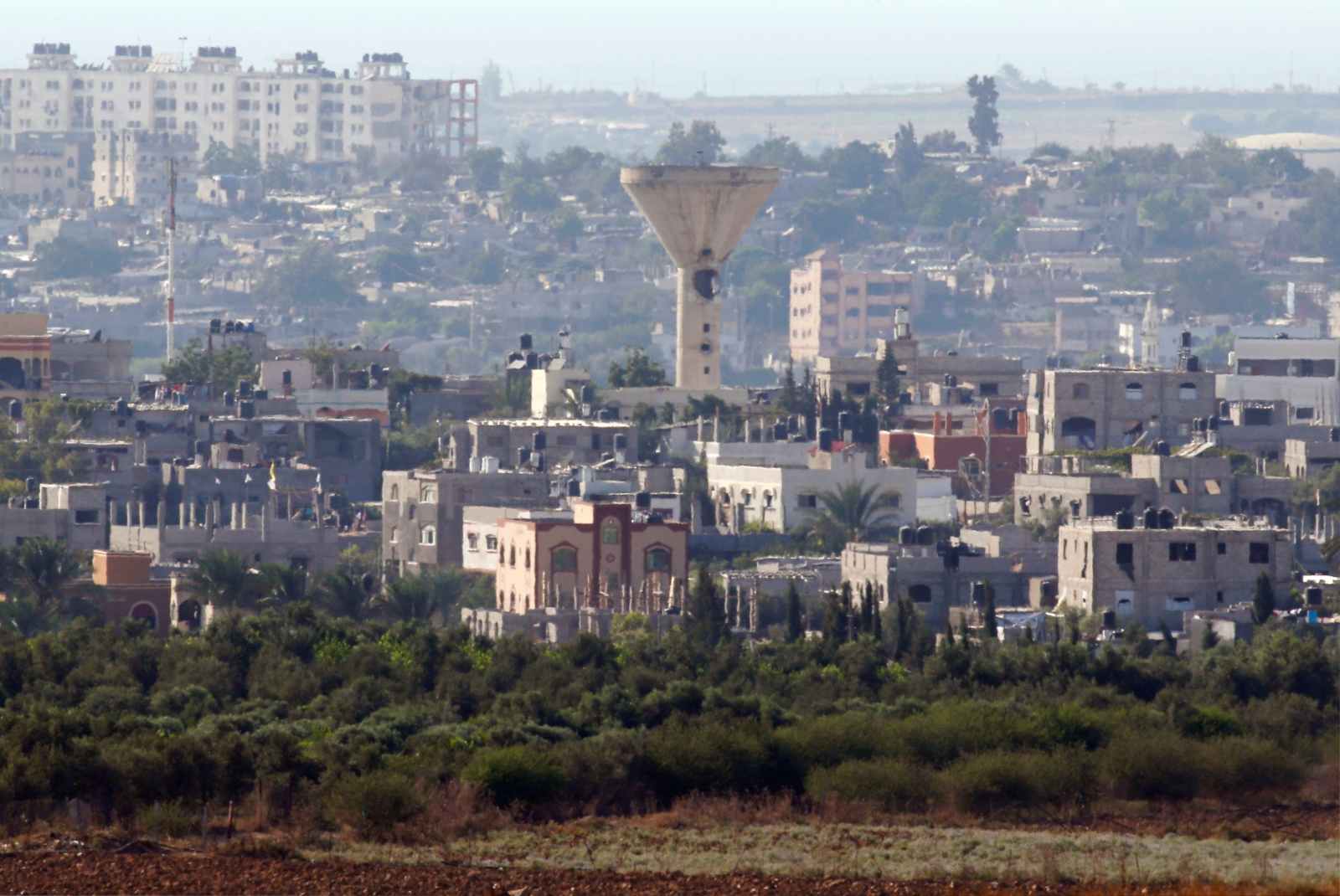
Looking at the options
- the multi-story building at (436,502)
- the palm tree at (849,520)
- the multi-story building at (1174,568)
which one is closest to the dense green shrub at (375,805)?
the multi-story building at (1174,568)

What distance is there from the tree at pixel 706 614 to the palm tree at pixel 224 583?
819 cm

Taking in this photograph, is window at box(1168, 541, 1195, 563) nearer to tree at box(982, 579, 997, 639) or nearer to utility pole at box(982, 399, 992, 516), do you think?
tree at box(982, 579, 997, 639)

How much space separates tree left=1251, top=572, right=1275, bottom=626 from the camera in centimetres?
6019

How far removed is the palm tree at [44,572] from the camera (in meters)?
61.4

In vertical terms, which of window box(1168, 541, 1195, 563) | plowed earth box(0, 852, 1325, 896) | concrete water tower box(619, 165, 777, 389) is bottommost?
window box(1168, 541, 1195, 563)

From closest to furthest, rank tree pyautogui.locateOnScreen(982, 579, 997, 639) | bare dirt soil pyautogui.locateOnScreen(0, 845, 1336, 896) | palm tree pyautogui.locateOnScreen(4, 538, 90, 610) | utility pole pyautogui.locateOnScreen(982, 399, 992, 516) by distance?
1. bare dirt soil pyautogui.locateOnScreen(0, 845, 1336, 896)
2. tree pyautogui.locateOnScreen(982, 579, 997, 639)
3. palm tree pyautogui.locateOnScreen(4, 538, 90, 610)
4. utility pole pyautogui.locateOnScreen(982, 399, 992, 516)

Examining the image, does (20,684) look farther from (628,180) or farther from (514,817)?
(628,180)

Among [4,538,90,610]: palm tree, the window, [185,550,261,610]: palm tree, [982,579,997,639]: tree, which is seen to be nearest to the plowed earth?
[982,579,997,639]: tree

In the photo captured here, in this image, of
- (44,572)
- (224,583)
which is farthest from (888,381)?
(44,572)

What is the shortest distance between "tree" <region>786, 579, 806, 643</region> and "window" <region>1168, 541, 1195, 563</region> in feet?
29.9

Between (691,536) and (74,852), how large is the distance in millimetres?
48361

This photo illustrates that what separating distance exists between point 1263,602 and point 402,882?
3281 cm

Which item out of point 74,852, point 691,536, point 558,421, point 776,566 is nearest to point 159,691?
point 74,852

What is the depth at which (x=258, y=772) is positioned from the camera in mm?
36531
